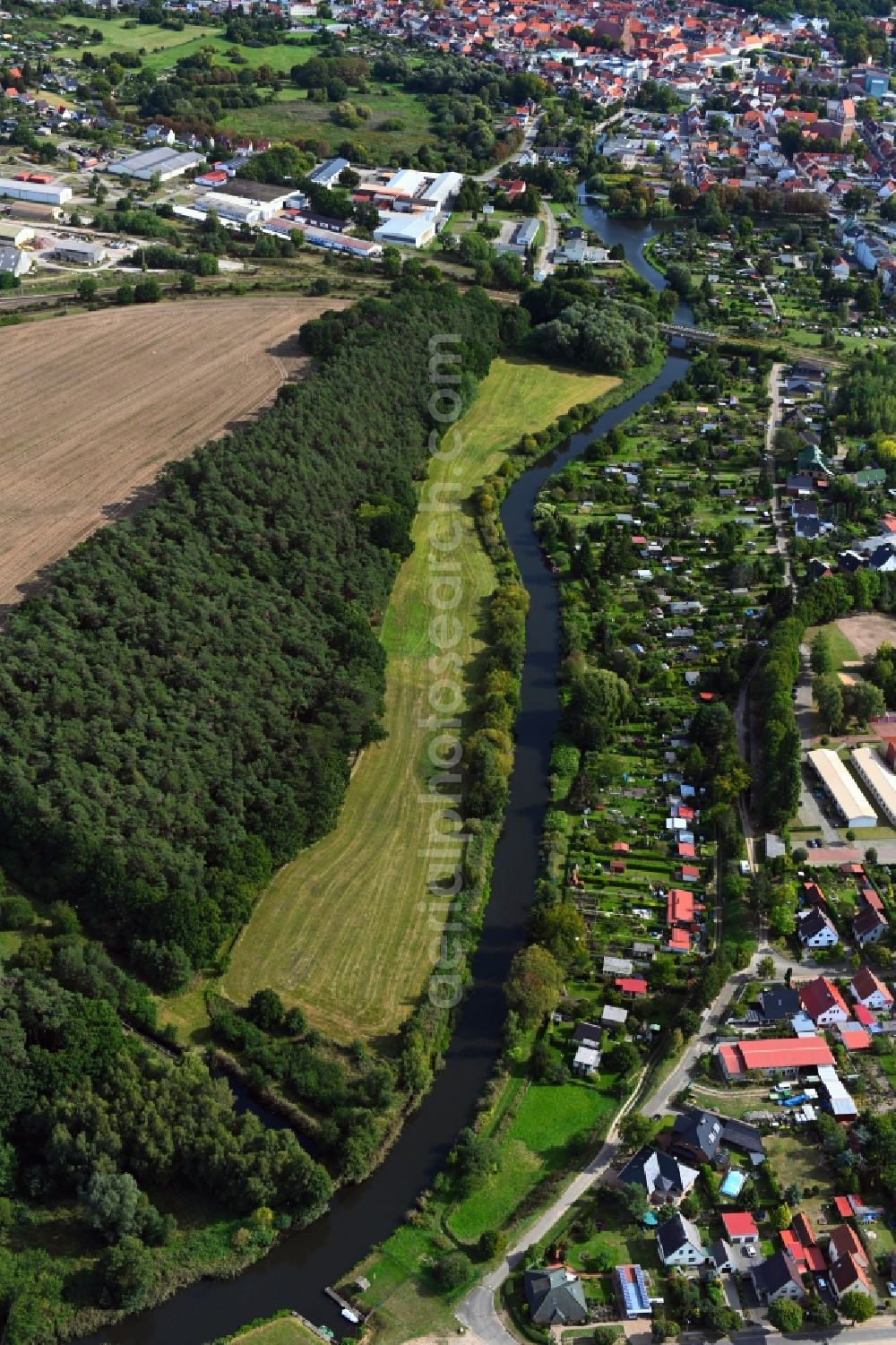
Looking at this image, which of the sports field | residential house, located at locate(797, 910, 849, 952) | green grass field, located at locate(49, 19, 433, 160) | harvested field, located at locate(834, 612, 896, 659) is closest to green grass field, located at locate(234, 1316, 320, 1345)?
the sports field

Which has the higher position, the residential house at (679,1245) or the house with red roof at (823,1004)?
the house with red roof at (823,1004)

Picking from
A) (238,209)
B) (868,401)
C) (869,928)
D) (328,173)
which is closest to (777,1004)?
(869,928)

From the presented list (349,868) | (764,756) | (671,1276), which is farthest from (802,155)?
(671,1276)

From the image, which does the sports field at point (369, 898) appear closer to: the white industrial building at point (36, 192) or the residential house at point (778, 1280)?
the residential house at point (778, 1280)

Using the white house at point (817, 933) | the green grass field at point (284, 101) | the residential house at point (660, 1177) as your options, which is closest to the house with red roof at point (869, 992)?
the white house at point (817, 933)

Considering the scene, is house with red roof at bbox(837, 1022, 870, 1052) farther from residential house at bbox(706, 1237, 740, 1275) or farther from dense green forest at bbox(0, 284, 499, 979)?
dense green forest at bbox(0, 284, 499, 979)

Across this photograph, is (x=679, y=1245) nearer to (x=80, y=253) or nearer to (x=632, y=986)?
(x=632, y=986)
